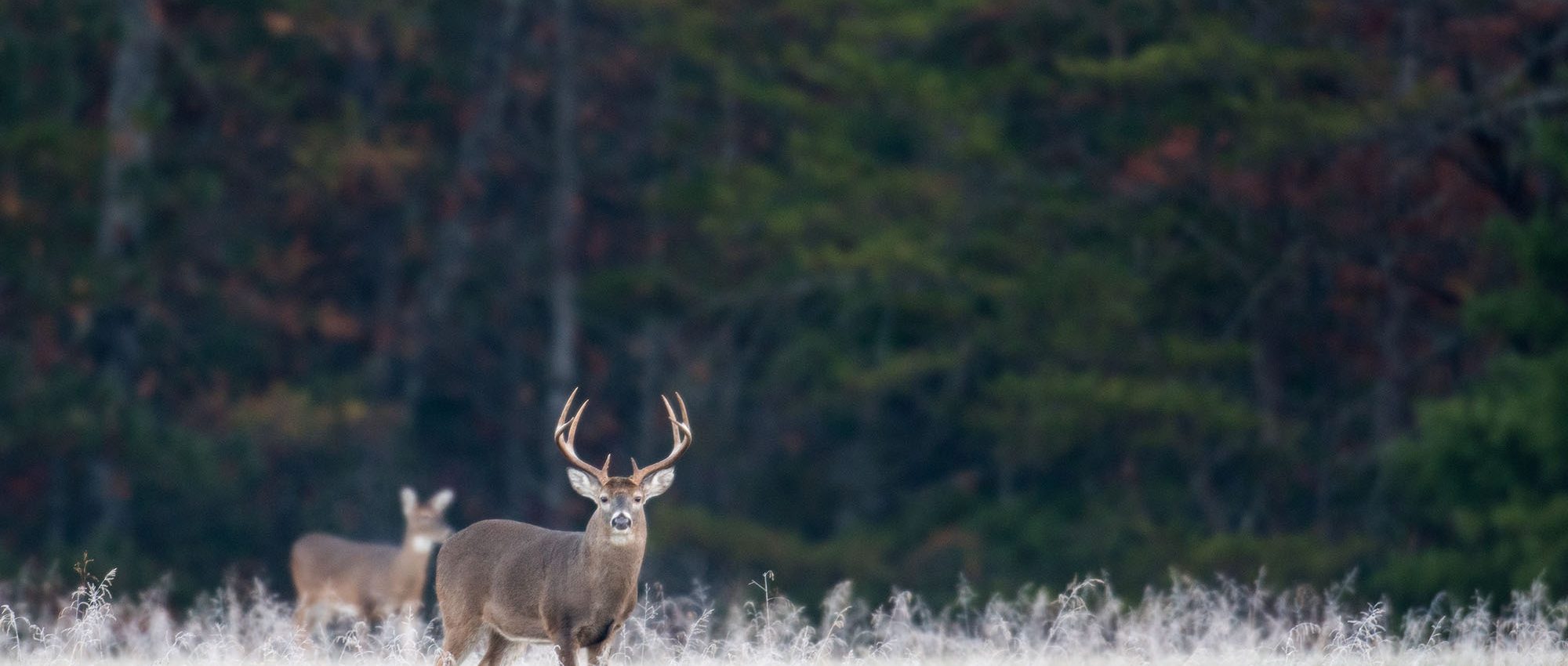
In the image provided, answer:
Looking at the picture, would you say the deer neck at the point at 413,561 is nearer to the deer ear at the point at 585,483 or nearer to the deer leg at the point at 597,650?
the deer ear at the point at 585,483

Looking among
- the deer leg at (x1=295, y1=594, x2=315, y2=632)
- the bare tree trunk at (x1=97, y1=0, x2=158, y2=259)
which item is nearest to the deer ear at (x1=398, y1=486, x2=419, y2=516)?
the deer leg at (x1=295, y1=594, x2=315, y2=632)

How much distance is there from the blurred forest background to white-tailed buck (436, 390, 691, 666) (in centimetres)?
1129

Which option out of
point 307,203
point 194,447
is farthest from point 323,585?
point 307,203

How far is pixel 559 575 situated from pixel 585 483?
0.32 meters

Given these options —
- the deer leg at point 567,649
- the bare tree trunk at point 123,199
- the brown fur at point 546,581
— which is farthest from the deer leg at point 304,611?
the bare tree trunk at point 123,199

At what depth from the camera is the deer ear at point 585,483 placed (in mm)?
7953

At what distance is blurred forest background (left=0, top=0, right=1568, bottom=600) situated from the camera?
19.7 m

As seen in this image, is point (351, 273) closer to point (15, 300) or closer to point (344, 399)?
point (344, 399)

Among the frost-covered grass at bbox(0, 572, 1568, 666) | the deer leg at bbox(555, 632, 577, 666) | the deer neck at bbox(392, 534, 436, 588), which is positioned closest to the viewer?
the deer leg at bbox(555, 632, 577, 666)

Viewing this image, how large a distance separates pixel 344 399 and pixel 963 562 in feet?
20.3

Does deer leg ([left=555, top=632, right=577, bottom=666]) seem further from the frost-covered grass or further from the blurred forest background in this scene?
the blurred forest background

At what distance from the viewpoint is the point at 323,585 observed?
1289 cm

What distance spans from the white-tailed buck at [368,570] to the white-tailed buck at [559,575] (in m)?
3.82

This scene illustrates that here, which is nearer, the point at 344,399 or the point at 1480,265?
the point at 1480,265
